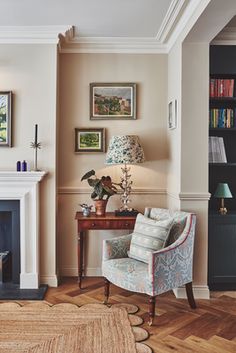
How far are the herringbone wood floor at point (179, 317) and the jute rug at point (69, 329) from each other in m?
0.13

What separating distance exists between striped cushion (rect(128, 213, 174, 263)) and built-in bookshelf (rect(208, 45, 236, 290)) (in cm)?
66

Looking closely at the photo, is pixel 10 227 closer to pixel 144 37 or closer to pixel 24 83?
Result: pixel 24 83

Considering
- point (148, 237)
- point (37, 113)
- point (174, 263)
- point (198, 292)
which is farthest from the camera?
point (37, 113)

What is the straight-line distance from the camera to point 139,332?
2.63 m

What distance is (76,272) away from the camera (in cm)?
399

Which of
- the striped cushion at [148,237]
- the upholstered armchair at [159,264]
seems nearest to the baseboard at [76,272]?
the upholstered armchair at [159,264]

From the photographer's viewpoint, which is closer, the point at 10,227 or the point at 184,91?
the point at 184,91

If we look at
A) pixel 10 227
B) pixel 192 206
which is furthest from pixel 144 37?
pixel 10 227

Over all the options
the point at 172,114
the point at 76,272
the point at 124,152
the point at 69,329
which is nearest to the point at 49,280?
the point at 76,272

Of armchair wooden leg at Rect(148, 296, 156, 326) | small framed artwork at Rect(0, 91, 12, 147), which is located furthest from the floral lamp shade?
armchair wooden leg at Rect(148, 296, 156, 326)

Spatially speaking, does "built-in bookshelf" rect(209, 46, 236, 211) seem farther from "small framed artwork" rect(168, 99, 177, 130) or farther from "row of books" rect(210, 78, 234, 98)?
"small framed artwork" rect(168, 99, 177, 130)

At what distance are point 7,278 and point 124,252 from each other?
1380mm

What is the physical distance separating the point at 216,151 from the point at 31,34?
7.32 ft

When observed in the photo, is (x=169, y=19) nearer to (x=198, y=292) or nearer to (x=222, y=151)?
(x=222, y=151)
